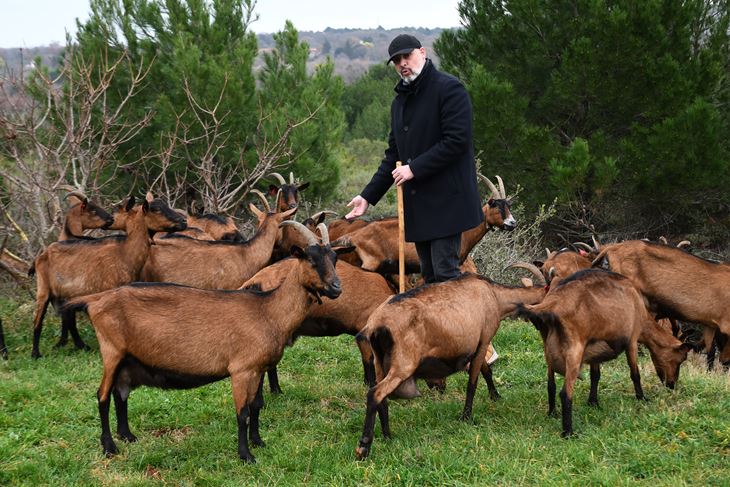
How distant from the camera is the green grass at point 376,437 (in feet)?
16.0

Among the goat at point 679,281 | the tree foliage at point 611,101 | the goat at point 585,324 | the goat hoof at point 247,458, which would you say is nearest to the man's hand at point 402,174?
the goat at point 585,324

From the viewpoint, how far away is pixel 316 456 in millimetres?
5242

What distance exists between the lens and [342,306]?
681cm

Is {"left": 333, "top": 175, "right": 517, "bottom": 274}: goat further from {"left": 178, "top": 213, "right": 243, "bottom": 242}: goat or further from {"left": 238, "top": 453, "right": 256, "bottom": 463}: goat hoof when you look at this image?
{"left": 238, "top": 453, "right": 256, "bottom": 463}: goat hoof

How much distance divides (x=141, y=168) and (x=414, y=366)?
31.2ft

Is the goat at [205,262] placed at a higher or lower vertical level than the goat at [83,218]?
lower

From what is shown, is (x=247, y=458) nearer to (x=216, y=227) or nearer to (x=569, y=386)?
(x=569, y=386)

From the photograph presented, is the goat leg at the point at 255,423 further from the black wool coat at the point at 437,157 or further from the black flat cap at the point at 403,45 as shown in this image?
the black flat cap at the point at 403,45

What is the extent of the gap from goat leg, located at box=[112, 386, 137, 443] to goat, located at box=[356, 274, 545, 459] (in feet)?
5.66

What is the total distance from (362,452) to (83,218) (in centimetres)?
515

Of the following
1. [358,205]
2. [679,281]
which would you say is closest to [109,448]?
[358,205]

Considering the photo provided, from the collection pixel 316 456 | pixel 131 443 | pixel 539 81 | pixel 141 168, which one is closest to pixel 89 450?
pixel 131 443

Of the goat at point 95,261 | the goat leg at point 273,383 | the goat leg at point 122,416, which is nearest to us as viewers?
the goat leg at point 122,416

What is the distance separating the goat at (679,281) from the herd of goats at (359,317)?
0.4 inches
